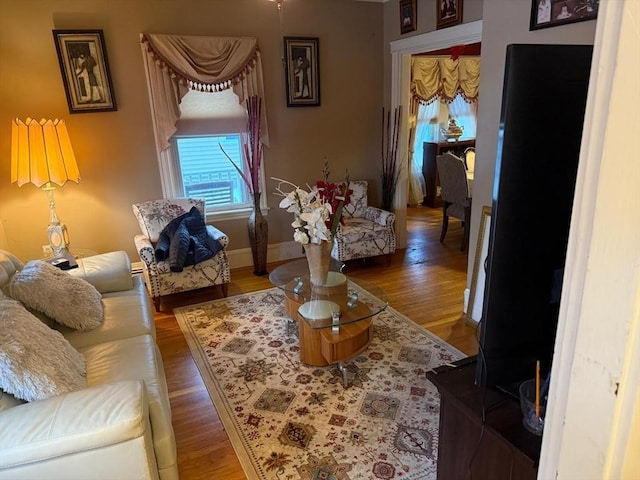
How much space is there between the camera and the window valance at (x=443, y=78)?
6625 millimetres

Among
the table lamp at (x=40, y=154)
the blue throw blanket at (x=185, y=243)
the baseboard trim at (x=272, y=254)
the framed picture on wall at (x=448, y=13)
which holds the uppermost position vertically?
the framed picture on wall at (x=448, y=13)

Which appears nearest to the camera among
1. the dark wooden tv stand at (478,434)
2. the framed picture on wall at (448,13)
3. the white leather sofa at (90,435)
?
the dark wooden tv stand at (478,434)

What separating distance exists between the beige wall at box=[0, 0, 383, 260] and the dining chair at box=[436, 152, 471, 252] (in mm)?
875

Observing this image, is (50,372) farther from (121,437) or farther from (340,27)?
(340,27)

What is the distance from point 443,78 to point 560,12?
476 cm

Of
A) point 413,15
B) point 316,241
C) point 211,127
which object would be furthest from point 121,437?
point 413,15

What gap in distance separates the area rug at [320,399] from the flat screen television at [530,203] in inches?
42.9

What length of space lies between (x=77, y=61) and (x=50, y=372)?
290 cm

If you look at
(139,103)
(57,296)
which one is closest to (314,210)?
(57,296)

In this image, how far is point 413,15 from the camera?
4039 millimetres

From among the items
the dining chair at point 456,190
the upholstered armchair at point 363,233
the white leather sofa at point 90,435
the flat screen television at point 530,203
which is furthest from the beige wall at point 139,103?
the flat screen television at point 530,203

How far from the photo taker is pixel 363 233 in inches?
167

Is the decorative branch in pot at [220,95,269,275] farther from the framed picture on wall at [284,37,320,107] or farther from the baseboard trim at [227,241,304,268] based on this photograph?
the framed picture on wall at [284,37,320,107]

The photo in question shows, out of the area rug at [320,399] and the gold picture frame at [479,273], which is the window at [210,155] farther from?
the gold picture frame at [479,273]
